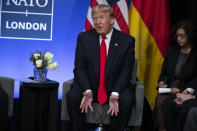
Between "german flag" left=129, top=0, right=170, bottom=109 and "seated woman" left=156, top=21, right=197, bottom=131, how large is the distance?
Result: 1.88 ft

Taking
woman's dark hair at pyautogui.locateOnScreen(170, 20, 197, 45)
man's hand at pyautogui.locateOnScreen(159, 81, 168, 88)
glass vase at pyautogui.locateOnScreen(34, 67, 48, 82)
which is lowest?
man's hand at pyautogui.locateOnScreen(159, 81, 168, 88)

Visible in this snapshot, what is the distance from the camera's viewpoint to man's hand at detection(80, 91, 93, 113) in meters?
3.42

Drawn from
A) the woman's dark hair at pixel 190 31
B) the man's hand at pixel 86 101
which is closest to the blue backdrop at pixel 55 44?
the woman's dark hair at pixel 190 31

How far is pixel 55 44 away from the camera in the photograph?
17.6 feet

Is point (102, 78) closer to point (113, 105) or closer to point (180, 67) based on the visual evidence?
point (113, 105)

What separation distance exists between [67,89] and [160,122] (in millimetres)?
1143

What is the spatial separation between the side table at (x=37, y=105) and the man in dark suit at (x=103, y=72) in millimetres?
307

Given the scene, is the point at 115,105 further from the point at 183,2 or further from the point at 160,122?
the point at 183,2

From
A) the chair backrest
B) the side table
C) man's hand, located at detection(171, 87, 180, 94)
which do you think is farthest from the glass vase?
man's hand, located at detection(171, 87, 180, 94)

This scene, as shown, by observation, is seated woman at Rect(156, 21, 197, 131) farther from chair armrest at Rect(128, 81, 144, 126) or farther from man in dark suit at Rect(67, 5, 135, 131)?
man in dark suit at Rect(67, 5, 135, 131)

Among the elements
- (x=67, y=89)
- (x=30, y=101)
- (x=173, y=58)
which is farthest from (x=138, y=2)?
(x=30, y=101)

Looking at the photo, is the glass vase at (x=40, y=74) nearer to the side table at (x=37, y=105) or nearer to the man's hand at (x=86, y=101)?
the side table at (x=37, y=105)

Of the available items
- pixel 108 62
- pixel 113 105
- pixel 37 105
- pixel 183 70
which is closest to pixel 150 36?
pixel 183 70

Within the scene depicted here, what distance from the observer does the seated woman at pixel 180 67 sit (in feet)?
12.6
